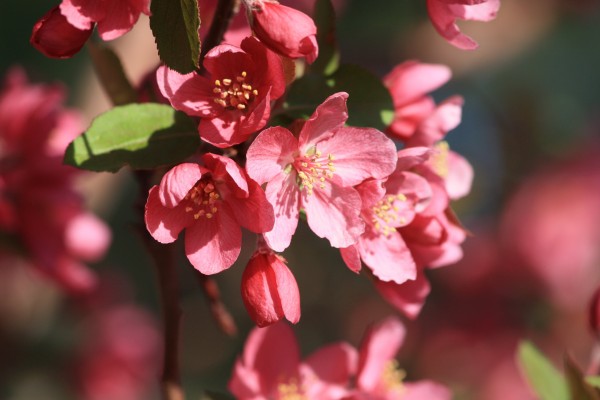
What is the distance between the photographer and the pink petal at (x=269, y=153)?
1.07 meters

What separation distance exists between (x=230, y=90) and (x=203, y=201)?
0.15 m

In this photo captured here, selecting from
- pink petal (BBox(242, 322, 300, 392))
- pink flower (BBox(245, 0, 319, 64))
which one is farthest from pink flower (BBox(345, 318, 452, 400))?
pink flower (BBox(245, 0, 319, 64))

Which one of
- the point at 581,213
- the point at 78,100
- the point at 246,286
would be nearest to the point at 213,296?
the point at 246,286

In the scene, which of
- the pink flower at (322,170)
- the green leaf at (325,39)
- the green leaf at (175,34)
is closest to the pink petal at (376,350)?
the pink flower at (322,170)

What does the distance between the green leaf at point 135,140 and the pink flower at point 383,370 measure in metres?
0.45

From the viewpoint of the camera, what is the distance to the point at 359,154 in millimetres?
1145

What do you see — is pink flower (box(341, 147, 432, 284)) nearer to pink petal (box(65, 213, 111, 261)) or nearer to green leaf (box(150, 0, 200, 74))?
green leaf (box(150, 0, 200, 74))

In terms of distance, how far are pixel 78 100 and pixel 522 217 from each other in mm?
1516

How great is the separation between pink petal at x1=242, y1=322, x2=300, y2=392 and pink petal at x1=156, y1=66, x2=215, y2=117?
42cm

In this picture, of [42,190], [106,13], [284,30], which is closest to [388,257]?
[284,30]

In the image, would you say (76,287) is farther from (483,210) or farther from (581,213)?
(581,213)

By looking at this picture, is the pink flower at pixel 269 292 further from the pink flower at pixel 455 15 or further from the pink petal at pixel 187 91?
the pink flower at pixel 455 15

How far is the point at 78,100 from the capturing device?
8.76ft

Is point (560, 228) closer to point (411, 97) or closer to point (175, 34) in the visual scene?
point (411, 97)
